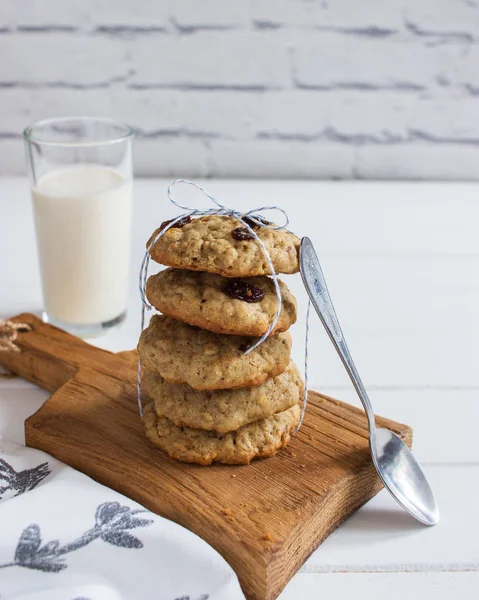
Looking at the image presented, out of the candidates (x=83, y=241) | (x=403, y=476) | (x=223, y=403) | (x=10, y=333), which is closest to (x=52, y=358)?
(x=10, y=333)

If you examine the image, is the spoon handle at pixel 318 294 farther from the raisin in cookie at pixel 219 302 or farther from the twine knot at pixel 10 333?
the twine knot at pixel 10 333

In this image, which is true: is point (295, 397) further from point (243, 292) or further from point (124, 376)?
point (124, 376)

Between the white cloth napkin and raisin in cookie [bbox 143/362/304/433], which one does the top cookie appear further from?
the white cloth napkin

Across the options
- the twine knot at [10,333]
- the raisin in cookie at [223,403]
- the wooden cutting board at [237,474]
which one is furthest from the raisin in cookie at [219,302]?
the twine knot at [10,333]

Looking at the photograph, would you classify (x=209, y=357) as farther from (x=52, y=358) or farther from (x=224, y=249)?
(x=52, y=358)

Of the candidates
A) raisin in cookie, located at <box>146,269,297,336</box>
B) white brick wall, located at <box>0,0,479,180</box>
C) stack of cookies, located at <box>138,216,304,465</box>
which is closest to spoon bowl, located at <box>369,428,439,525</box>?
stack of cookies, located at <box>138,216,304,465</box>
